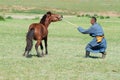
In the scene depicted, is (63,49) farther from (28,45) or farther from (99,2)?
(99,2)

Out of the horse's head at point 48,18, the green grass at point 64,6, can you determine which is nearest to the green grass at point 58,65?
the horse's head at point 48,18

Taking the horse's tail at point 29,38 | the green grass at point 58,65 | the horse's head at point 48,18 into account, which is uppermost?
the horse's head at point 48,18

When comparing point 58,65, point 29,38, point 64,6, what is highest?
point 29,38

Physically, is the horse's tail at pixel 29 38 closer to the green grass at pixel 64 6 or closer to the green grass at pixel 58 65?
the green grass at pixel 58 65

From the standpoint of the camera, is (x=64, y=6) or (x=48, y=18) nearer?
(x=48, y=18)

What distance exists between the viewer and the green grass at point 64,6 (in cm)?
5972

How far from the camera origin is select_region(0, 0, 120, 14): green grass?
5972 centimetres

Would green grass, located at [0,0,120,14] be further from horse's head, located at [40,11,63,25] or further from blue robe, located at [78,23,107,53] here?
blue robe, located at [78,23,107,53]

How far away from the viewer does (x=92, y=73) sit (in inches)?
476

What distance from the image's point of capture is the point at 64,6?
6481cm

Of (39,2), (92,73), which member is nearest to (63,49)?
(92,73)

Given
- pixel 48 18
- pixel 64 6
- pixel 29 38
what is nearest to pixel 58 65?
pixel 29 38

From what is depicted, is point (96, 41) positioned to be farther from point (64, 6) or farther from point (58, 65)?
point (64, 6)

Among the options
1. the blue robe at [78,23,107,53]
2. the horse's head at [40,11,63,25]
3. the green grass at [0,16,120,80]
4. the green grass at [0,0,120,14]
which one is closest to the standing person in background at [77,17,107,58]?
the blue robe at [78,23,107,53]
